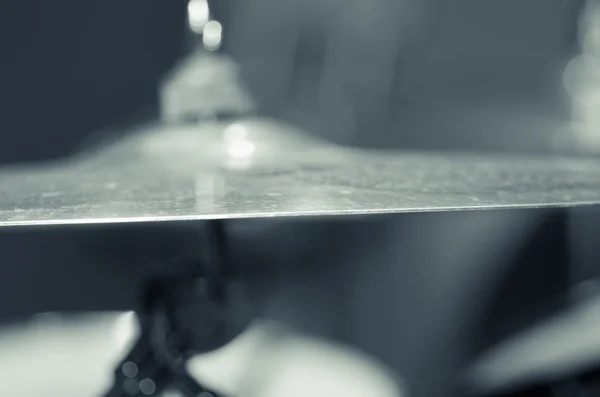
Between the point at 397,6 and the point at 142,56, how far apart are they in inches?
17.5

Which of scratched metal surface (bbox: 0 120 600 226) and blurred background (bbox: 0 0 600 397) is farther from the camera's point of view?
blurred background (bbox: 0 0 600 397)

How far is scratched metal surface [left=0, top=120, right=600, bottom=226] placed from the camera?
19.8 inches

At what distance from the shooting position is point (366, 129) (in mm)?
1056

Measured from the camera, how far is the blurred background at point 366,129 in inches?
35.9

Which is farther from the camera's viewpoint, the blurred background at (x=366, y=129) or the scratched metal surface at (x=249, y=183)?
the blurred background at (x=366, y=129)

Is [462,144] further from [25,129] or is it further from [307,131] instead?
[25,129]

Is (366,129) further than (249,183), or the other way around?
(366,129)

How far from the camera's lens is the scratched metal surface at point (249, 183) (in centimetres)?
50

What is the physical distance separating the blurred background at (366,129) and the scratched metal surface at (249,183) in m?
0.06

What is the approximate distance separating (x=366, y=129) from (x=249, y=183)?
47 cm

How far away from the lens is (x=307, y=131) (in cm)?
103

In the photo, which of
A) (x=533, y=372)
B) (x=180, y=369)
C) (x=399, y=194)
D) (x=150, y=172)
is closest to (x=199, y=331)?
(x=180, y=369)

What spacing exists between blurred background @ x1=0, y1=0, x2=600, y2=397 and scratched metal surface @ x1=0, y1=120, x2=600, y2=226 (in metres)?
0.06

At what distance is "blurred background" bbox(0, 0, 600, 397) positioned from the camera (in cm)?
91
